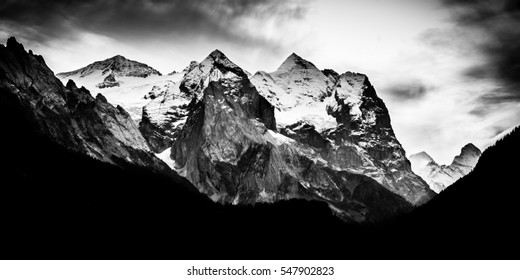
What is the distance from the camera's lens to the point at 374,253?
17025 cm

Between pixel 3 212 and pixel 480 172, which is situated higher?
pixel 480 172

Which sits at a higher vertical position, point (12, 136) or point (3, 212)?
point (12, 136)

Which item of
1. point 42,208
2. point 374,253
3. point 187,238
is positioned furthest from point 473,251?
point 42,208

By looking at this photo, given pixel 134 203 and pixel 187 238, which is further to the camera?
pixel 134 203

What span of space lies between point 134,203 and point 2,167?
42.4m
